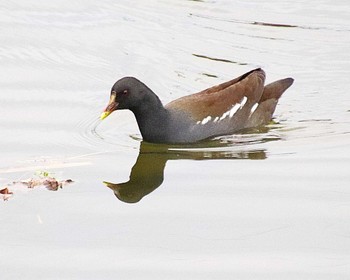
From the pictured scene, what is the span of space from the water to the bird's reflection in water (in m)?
0.02

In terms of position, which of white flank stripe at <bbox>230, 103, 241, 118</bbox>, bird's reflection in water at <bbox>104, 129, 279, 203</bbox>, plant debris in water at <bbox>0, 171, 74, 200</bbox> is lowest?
plant debris in water at <bbox>0, 171, 74, 200</bbox>

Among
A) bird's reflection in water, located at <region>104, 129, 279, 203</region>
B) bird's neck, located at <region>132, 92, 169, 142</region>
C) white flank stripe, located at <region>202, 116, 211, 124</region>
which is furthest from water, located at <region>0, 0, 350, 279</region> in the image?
white flank stripe, located at <region>202, 116, 211, 124</region>

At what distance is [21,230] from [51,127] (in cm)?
262

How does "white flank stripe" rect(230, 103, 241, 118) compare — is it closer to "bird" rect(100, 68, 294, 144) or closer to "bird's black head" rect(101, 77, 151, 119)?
"bird" rect(100, 68, 294, 144)

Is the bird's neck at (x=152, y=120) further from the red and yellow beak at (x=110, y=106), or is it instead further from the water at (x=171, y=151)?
the red and yellow beak at (x=110, y=106)

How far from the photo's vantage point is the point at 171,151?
8.62 metres

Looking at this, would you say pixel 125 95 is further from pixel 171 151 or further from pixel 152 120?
pixel 171 151

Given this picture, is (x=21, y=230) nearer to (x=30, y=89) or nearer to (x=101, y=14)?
(x=30, y=89)

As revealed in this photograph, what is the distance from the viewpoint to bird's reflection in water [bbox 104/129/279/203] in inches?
292

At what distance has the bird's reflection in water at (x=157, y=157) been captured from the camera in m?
7.41

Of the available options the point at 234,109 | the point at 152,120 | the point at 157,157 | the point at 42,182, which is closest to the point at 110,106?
the point at 152,120

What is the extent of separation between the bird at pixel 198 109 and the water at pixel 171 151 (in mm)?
167

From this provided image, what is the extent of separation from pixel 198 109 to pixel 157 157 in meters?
0.87

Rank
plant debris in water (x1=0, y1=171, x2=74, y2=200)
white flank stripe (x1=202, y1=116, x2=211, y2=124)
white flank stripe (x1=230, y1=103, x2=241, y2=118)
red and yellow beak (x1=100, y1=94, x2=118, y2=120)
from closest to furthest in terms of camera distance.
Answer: plant debris in water (x1=0, y1=171, x2=74, y2=200) < red and yellow beak (x1=100, y1=94, x2=118, y2=120) < white flank stripe (x1=202, y1=116, x2=211, y2=124) < white flank stripe (x1=230, y1=103, x2=241, y2=118)
